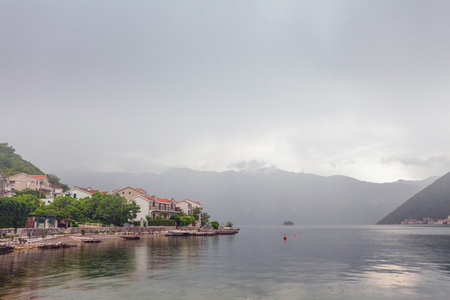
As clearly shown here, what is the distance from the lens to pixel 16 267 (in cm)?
4253

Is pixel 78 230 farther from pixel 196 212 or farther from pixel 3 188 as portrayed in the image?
pixel 196 212

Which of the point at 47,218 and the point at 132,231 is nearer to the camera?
the point at 47,218

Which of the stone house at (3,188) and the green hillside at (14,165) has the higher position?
the green hillside at (14,165)

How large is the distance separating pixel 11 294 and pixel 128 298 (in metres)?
9.89

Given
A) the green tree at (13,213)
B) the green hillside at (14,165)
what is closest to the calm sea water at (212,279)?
the green tree at (13,213)

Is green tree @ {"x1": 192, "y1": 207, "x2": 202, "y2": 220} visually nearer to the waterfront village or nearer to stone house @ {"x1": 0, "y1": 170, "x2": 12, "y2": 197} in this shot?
the waterfront village

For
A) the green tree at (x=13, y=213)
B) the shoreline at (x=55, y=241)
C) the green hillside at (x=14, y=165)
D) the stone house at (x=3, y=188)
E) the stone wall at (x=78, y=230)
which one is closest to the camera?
the shoreline at (x=55, y=241)

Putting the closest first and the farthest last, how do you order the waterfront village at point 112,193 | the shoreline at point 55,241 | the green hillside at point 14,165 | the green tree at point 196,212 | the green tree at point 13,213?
1. the shoreline at point 55,241
2. the green tree at point 13,213
3. the waterfront village at point 112,193
4. the green hillside at point 14,165
5. the green tree at point 196,212

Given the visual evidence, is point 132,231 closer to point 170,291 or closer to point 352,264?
point 352,264

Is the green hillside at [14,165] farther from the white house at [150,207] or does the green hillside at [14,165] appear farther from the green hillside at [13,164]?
the white house at [150,207]

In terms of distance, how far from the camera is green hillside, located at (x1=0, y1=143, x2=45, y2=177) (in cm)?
17118

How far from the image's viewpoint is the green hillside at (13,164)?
562 feet

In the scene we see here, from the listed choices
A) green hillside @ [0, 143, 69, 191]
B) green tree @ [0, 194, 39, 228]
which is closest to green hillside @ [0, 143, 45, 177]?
green hillside @ [0, 143, 69, 191]

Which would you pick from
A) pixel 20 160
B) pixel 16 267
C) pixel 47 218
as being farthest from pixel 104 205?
pixel 20 160
